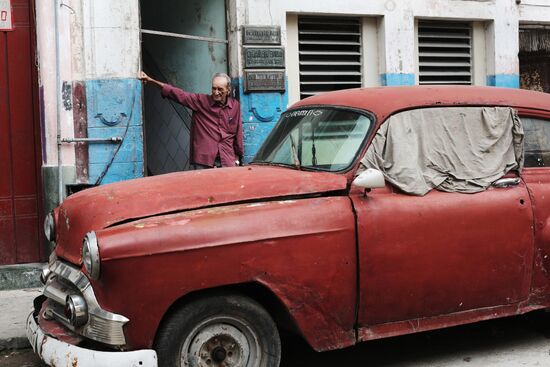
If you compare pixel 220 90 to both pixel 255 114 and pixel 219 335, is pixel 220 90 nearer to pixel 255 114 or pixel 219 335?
pixel 255 114

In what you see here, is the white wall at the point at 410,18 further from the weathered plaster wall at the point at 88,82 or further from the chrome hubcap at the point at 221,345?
the chrome hubcap at the point at 221,345

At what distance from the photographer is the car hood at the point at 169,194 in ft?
14.0

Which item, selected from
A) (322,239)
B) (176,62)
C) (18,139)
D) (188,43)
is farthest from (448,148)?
(176,62)

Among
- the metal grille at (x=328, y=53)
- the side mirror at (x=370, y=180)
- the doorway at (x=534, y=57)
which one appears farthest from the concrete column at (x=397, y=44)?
the side mirror at (x=370, y=180)

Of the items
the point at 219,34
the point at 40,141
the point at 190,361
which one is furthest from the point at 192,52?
the point at 190,361

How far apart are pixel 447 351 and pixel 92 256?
278 cm

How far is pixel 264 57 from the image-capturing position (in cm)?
868

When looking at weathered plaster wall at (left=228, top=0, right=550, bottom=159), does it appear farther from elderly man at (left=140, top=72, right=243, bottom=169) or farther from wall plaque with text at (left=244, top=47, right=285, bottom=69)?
elderly man at (left=140, top=72, right=243, bottom=169)

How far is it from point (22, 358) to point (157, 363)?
1990 mm

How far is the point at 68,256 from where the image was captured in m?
4.44

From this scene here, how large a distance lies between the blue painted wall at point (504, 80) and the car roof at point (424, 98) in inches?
188

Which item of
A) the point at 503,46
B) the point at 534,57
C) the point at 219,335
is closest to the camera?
the point at 219,335

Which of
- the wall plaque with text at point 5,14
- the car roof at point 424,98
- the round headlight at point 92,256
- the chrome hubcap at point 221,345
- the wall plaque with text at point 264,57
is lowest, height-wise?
the chrome hubcap at point 221,345

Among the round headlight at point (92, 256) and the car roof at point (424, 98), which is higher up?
the car roof at point (424, 98)
